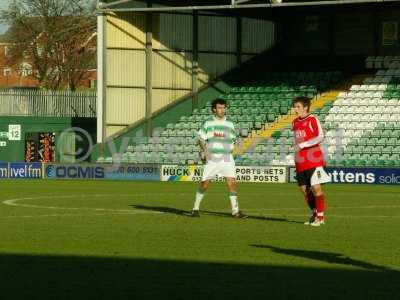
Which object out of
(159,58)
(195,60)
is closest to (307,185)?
(159,58)

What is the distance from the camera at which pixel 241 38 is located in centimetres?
5028

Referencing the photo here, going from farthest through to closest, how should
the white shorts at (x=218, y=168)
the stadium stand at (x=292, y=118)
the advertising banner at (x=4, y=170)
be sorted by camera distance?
the advertising banner at (x=4, y=170)
the stadium stand at (x=292, y=118)
the white shorts at (x=218, y=168)

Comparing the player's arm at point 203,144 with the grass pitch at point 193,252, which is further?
the player's arm at point 203,144

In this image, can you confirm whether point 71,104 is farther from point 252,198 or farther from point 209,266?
point 209,266

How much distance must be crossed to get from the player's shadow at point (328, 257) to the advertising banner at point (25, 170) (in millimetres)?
28933

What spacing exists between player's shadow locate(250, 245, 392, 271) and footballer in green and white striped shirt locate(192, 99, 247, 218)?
5556 millimetres

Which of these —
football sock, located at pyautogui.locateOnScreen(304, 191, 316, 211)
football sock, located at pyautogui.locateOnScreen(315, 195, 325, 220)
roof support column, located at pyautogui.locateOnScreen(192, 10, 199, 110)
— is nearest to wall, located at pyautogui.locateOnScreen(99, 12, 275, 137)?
roof support column, located at pyautogui.locateOnScreen(192, 10, 199, 110)

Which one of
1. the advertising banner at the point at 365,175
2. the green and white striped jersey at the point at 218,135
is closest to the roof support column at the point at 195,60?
the advertising banner at the point at 365,175

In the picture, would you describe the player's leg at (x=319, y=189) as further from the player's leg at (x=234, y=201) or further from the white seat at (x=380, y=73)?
the white seat at (x=380, y=73)

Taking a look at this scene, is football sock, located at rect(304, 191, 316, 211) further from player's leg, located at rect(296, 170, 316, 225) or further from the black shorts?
the black shorts

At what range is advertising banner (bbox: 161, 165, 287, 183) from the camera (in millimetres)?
39750

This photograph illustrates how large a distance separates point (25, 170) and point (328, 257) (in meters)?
30.7

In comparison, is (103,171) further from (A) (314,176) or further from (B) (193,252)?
(B) (193,252)

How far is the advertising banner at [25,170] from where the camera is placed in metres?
42.5
